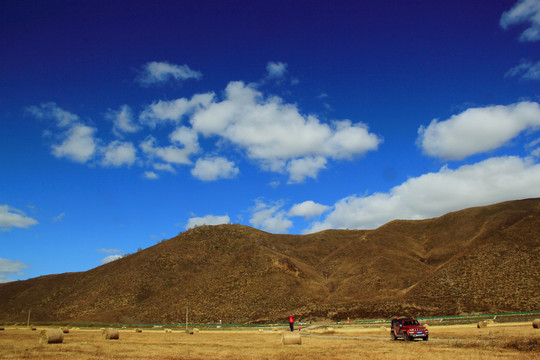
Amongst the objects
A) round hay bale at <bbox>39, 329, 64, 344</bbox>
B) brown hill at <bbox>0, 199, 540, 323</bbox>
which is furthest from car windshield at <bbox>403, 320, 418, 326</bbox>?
brown hill at <bbox>0, 199, 540, 323</bbox>

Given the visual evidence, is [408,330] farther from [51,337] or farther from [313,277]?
[313,277]

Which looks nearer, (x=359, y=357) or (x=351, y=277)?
(x=359, y=357)

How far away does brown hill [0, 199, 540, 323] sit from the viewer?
8106cm

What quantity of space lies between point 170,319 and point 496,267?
7628 cm

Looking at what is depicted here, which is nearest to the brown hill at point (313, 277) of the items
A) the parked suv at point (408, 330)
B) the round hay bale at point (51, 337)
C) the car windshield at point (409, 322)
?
the parked suv at point (408, 330)

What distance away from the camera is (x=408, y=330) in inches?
1200

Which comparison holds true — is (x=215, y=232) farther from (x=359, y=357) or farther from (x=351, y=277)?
(x=359, y=357)

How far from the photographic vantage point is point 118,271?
132 m

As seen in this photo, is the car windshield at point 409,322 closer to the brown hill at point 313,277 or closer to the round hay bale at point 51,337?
the round hay bale at point 51,337

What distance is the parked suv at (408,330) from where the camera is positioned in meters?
30.0

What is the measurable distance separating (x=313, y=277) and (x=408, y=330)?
88.7 m

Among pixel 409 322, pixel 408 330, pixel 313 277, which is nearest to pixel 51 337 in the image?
pixel 408 330

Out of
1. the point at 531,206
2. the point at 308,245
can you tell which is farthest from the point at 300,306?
the point at 531,206

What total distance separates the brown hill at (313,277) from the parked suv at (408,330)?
1876 inches
